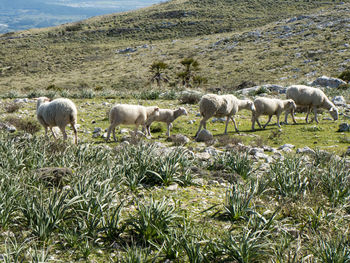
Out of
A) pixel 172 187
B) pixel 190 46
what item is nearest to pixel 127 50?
pixel 190 46

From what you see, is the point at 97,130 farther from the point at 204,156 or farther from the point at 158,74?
the point at 158,74

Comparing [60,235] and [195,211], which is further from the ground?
[60,235]

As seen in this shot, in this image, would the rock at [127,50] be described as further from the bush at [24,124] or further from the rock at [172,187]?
the rock at [172,187]

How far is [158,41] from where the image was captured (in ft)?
246

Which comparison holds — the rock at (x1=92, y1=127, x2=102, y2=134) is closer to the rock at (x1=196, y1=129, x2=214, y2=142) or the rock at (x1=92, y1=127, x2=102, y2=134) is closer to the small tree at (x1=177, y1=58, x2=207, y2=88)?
the rock at (x1=196, y1=129, x2=214, y2=142)

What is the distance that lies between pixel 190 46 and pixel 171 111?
53158 mm

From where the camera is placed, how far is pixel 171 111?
44.7 feet

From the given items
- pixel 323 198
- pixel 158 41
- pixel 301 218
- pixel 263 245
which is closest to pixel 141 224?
pixel 263 245

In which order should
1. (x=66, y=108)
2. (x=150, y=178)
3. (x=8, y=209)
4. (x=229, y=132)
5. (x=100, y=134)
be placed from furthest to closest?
(x=229, y=132) < (x=100, y=134) < (x=66, y=108) < (x=150, y=178) < (x=8, y=209)

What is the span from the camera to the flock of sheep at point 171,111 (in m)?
10.6

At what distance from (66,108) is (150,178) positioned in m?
5.22

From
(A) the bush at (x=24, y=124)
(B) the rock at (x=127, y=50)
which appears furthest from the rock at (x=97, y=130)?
(B) the rock at (x=127, y=50)

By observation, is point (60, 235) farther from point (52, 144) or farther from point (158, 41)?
point (158, 41)

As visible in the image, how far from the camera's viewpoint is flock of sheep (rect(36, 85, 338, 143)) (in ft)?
34.9
